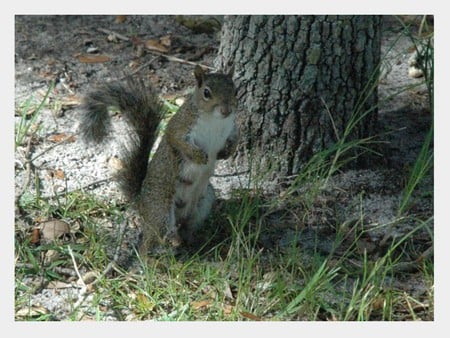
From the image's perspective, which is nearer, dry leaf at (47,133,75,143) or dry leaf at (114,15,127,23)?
dry leaf at (47,133,75,143)

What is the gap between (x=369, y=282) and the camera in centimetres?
326

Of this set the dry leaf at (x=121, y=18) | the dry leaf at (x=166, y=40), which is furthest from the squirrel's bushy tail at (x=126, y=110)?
the dry leaf at (x=121, y=18)

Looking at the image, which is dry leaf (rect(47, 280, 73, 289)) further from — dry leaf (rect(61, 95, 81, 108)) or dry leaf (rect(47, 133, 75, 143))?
dry leaf (rect(61, 95, 81, 108))

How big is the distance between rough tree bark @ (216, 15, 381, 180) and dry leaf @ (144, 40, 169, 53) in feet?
3.22

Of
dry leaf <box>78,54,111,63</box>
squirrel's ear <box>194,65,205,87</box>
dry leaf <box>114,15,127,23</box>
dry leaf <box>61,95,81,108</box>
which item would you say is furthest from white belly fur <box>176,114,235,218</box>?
dry leaf <box>114,15,127,23</box>

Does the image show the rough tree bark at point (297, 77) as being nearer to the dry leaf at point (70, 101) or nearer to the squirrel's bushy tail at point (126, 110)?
the squirrel's bushy tail at point (126, 110)

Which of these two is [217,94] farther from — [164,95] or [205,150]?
[164,95]

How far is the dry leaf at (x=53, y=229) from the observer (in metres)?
3.68

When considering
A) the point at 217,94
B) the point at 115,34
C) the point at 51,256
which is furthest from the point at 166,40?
the point at 51,256

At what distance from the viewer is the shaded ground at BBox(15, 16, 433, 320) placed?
3.83 m

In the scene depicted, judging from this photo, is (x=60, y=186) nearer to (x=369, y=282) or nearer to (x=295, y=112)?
(x=295, y=112)

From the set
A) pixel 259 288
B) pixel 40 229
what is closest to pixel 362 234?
pixel 259 288

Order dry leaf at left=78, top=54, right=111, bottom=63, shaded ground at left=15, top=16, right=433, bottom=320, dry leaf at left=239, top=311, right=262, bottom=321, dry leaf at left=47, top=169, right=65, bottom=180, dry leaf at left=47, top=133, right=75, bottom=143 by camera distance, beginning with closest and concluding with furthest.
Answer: dry leaf at left=239, top=311, right=262, bottom=321 < shaded ground at left=15, top=16, right=433, bottom=320 < dry leaf at left=47, top=169, right=65, bottom=180 < dry leaf at left=47, top=133, right=75, bottom=143 < dry leaf at left=78, top=54, right=111, bottom=63

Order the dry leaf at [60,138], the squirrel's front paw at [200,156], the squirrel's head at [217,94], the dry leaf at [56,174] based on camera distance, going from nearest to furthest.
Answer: the squirrel's head at [217,94], the squirrel's front paw at [200,156], the dry leaf at [56,174], the dry leaf at [60,138]
